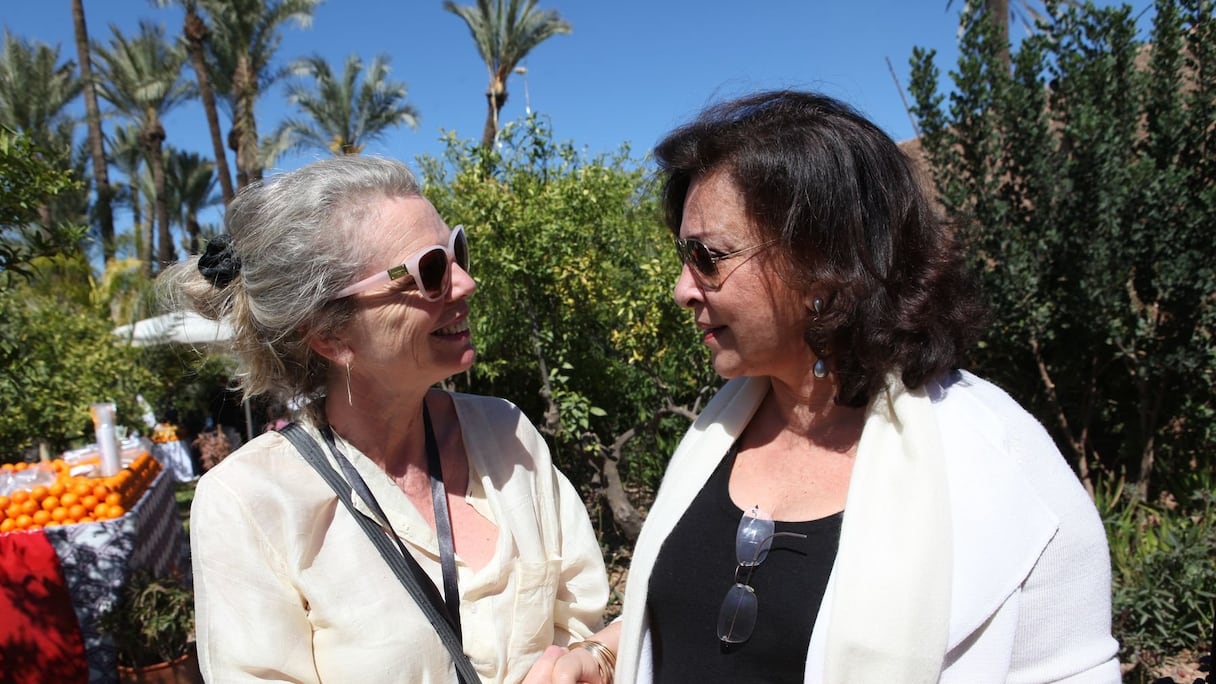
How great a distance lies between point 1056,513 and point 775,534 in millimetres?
476

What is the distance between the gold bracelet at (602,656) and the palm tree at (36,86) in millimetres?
26735

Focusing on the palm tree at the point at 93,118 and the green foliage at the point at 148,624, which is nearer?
the green foliage at the point at 148,624

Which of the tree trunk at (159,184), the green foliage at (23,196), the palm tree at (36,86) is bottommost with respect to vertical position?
the green foliage at (23,196)

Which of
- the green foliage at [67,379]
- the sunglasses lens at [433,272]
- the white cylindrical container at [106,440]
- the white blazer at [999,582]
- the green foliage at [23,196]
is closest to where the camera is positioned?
the white blazer at [999,582]

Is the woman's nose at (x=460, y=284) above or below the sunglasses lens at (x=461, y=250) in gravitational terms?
below

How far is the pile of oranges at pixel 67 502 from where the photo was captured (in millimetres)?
4602

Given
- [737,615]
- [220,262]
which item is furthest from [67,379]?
[737,615]

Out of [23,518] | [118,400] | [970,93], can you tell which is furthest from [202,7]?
[970,93]

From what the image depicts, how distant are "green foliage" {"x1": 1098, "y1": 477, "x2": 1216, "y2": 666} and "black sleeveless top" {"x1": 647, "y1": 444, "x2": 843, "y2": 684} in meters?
3.31

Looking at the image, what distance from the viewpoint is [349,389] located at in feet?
6.23

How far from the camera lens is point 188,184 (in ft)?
107

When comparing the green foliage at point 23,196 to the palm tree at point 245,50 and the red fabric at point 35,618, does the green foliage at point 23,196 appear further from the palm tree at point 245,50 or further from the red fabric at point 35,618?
the palm tree at point 245,50

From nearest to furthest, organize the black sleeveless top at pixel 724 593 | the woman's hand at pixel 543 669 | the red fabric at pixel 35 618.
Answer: the black sleeveless top at pixel 724 593 < the woman's hand at pixel 543 669 < the red fabric at pixel 35 618

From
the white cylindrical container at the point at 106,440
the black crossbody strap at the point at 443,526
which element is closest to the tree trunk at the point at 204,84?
the white cylindrical container at the point at 106,440
